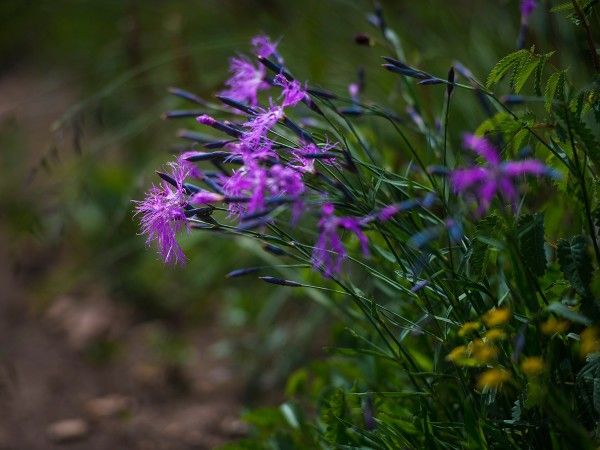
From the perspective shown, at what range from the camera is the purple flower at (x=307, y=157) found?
1.02 metres

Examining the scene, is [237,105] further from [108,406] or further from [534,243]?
[108,406]

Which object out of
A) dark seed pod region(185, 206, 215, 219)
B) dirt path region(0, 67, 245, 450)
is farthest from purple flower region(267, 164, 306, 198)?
dirt path region(0, 67, 245, 450)

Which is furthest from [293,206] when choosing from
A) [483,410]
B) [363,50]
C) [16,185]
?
[16,185]

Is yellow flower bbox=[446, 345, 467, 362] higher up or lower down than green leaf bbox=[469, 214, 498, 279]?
lower down

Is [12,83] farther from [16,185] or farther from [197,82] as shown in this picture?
[197,82]

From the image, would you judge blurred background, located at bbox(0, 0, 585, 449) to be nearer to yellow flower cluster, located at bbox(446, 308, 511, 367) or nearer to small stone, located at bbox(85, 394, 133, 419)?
small stone, located at bbox(85, 394, 133, 419)

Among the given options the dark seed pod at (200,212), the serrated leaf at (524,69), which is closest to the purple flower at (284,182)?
the dark seed pod at (200,212)

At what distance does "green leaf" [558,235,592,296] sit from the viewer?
1.00 meters

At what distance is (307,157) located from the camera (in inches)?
40.4

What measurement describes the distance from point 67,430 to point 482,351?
154 centimetres

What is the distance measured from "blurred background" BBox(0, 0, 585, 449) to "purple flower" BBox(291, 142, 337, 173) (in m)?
0.79

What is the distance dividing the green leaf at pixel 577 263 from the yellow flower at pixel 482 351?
0.14 metres

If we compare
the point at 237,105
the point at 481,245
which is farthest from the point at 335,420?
the point at 237,105

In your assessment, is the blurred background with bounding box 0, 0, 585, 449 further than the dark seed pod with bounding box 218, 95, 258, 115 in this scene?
Yes
